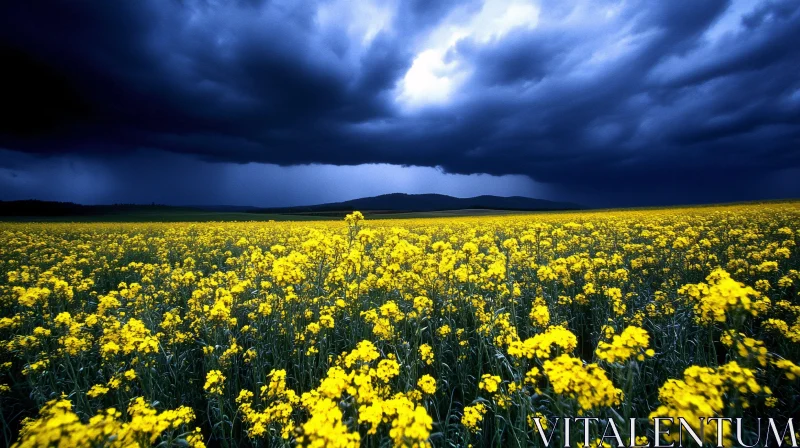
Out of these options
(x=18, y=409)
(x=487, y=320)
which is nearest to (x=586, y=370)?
(x=487, y=320)

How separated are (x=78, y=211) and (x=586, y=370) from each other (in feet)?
368

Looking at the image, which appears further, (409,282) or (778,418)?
(409,282)

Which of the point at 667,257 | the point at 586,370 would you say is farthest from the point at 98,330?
the point at 667,257

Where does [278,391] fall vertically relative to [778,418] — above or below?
above

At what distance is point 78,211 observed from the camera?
78.9m

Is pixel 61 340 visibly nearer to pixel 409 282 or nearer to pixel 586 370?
pixel 409 282

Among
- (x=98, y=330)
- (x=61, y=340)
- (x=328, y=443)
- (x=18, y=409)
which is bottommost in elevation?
(x=18, y=409)

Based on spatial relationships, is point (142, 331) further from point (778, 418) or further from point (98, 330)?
point (778, 418)

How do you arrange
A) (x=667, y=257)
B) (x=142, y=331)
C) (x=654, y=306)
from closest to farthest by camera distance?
(x=142, y=331), (x=654, y=306), (x=667, y=257)

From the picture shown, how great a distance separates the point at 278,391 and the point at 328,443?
75.5 inches

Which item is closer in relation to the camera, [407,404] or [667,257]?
[407,404]

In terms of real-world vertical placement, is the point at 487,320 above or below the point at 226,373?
above

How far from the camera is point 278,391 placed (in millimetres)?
3531

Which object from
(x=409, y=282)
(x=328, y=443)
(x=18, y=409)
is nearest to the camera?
(x=328, y=443)
